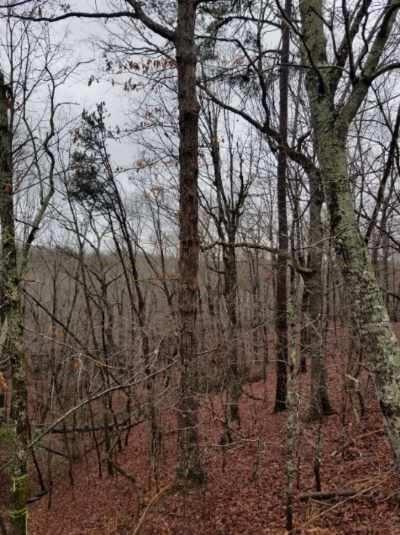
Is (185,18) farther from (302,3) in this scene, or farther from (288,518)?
(288,518)

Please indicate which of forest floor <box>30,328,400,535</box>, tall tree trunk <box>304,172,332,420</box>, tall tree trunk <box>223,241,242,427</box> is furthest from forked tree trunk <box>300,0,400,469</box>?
tall tree trunk <box>223,241,242,427</box>

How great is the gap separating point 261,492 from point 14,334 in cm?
405

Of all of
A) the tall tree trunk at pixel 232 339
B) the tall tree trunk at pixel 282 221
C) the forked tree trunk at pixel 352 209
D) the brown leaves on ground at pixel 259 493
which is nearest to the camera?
the forked tree trunk at pixel 352 209

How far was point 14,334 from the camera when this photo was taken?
4.22m

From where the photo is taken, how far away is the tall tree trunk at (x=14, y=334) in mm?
3930

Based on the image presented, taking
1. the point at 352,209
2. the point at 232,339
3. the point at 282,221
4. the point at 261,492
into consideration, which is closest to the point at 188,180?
the point at 352,209

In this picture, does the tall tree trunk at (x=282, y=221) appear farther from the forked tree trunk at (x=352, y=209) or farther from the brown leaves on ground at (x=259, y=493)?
the forked tree trunk at (x=352, y=209)

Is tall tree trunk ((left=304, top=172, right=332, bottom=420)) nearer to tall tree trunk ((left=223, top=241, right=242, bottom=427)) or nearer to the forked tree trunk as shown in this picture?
tall tree trunk ((left=223, top=241, right=242, bottom=427))

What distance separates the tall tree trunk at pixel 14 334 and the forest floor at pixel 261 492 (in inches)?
60.5

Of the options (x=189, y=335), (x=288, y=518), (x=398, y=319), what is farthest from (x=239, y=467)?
(x=398, y=319)

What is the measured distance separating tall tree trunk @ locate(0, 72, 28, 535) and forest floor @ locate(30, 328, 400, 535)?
154 cm

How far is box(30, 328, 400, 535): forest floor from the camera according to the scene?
172 inches

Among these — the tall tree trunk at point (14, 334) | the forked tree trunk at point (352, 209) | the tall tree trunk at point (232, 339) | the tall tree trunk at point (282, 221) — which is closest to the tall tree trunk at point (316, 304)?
the tall tree trunk at point (282, 221)

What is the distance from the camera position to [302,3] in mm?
4262
